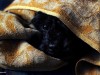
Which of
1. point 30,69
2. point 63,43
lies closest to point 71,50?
point 63,43

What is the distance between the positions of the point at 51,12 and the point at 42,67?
0.54 feet

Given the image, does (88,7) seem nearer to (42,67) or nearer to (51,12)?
(51,12)

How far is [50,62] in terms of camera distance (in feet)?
2.19

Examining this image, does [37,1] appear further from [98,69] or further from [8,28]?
[98,69]

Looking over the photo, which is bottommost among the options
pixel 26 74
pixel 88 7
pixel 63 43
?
pixel 26 74

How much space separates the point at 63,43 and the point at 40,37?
3.0 inches

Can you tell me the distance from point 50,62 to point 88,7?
20cm

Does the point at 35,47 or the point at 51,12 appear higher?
the point at 51,12

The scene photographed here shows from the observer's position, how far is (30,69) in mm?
682

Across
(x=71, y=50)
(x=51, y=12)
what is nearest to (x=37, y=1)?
(x=51, y=12)

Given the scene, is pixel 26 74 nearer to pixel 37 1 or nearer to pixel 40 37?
pixel 40 37

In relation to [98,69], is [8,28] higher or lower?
higher

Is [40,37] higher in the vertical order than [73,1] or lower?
lower

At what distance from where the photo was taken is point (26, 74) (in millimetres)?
703
